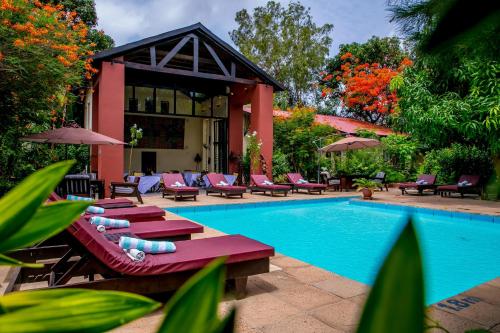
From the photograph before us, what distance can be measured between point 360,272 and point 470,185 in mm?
9450

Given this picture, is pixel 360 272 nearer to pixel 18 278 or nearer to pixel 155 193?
pixel 18 278

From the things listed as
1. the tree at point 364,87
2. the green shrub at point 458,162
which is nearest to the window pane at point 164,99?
the green shrub at point 458,162

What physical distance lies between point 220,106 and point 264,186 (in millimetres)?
5696

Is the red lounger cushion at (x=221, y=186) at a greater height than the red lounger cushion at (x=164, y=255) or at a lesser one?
greater

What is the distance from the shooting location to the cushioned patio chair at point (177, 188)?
10.7m

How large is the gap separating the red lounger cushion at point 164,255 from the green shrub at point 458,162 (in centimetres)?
1358

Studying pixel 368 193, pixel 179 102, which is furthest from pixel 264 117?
pixel 368 193

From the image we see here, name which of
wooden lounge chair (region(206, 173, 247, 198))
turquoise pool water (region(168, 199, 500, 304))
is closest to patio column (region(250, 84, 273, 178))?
wooden lounge chair (region(206, 173, 247, 198))

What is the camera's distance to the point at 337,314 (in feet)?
9.87

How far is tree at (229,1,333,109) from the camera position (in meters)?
27.6

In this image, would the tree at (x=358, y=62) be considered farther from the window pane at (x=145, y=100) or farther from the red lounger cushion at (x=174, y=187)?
the red lounger cushion at (x=174, y=187)

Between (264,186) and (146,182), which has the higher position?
(146,182)

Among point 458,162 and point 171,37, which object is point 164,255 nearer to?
point 171,37

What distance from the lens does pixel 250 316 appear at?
2.98 m
